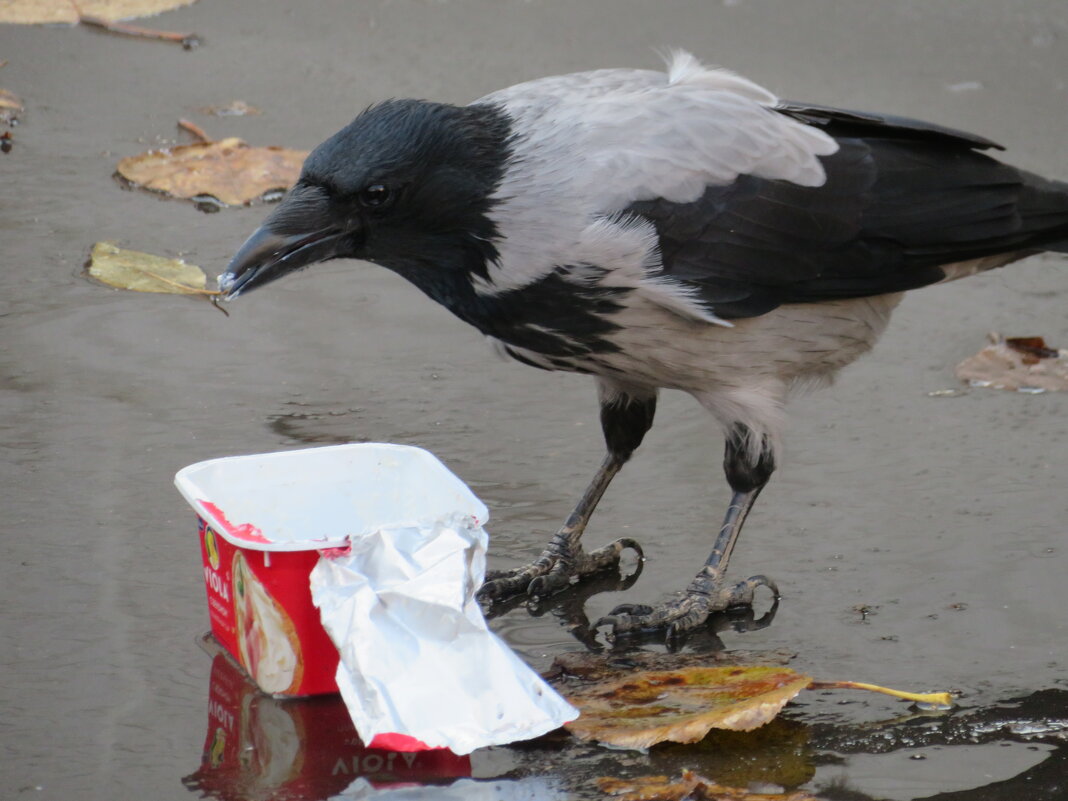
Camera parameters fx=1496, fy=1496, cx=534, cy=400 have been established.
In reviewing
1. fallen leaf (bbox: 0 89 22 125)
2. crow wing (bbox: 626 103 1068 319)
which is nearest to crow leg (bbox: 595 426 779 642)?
crow wing (bbox: 626 103 1068 319)

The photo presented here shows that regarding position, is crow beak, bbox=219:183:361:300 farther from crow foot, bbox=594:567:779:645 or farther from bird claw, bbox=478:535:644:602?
crow foot, bbox=594:567:779:645

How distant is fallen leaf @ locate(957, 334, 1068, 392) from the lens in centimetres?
467

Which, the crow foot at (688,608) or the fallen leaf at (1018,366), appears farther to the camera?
the fallen leaf at (1018,366)

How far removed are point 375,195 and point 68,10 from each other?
4635 mm

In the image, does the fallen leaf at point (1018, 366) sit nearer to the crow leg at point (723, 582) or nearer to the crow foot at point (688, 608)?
the crow leg at point (723, 582)

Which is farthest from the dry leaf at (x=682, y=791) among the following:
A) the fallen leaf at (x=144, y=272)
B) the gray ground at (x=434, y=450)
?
the fallen leaf at (x=144, y=272)

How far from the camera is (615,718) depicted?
2.96 m

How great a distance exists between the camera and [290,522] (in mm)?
3246

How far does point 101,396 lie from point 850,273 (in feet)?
7.08

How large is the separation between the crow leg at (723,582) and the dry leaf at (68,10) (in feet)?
16.1

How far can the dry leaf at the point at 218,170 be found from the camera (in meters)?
5.72

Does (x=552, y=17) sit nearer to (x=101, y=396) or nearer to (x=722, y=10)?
(x=722, y=10)

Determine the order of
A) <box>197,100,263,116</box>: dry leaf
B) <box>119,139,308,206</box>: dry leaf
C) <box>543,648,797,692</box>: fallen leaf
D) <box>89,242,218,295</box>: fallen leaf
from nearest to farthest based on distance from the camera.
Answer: <box>543,648,797,692</box>: fallen leaf, <box>89,242,218,295</box>: fallen leaf, <box>119,139,308,206</box>: dry leaf, <box>197,100,263,116</box>: dry leaf

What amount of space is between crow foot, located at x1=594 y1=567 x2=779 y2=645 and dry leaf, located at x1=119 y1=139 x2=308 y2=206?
280cm
